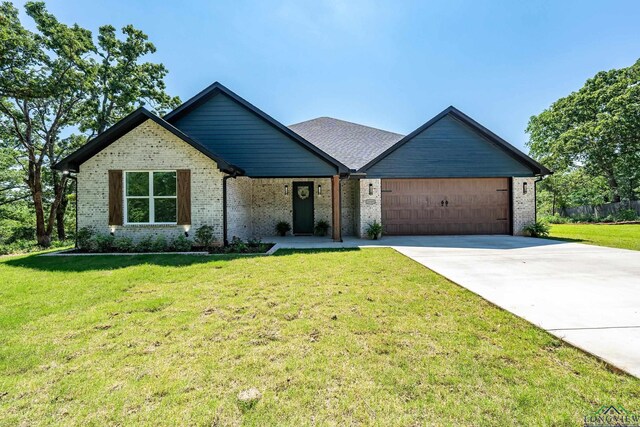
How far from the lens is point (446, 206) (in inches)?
505

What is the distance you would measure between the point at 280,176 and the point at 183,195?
3354 mm

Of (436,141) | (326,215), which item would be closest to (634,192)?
(436,141)

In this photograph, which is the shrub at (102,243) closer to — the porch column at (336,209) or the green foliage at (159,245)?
the green foliage at (159,245)

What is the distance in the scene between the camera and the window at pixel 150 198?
9375 mm

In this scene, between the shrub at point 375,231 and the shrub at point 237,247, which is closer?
the shrub at point 237,247

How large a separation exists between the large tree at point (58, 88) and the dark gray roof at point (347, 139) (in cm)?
1078

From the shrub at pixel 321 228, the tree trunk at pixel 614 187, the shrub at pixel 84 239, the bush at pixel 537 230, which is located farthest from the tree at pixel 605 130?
the shrub at pixel 84 239

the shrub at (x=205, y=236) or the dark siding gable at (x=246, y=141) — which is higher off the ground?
the dark siding gable at (x=246, y=141)

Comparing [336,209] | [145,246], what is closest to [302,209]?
[336,209]

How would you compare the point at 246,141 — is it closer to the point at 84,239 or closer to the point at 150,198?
the point at 150,198

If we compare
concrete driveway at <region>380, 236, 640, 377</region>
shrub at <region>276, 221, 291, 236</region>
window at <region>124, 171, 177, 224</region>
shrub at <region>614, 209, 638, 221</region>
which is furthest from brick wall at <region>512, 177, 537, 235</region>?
window at <region>124, 171, 177, 224</region>

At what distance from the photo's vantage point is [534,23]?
1321 centimetres

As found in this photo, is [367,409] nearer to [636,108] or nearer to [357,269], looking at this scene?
[357,269]

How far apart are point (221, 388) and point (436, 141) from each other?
12768 mm
